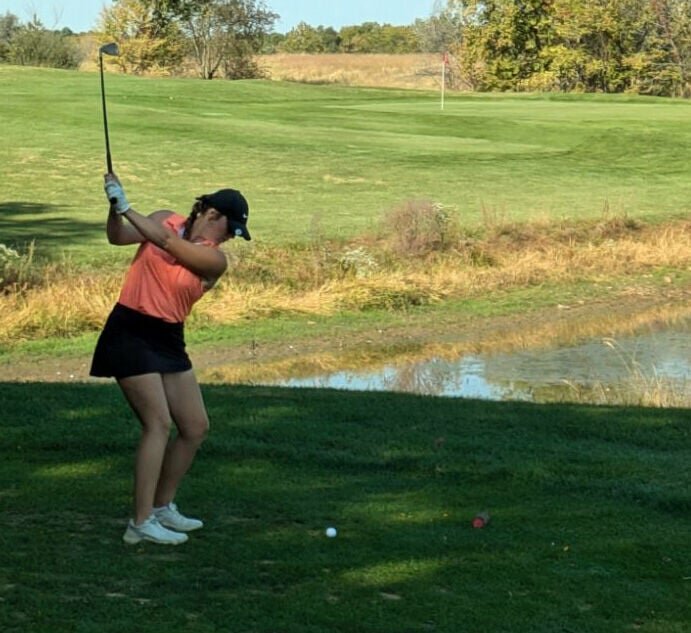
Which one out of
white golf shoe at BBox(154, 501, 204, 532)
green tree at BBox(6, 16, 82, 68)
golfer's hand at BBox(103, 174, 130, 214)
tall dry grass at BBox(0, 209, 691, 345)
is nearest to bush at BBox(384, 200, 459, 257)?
tall dry grass at BBox(0, 209, 691, 345)

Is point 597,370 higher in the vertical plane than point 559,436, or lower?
lower

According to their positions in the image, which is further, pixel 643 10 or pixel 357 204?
pixel 643 10

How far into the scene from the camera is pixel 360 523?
6766mm

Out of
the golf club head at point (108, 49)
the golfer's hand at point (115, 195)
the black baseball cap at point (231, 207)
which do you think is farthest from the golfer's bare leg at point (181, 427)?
the golf club head at point (108, 49)

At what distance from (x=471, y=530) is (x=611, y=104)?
137 feet

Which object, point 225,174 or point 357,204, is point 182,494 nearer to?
point 357,204

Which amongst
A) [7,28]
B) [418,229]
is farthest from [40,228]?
[7,28]

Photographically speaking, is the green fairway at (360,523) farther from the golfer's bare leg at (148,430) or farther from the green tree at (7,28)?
the green tree at (7,28)

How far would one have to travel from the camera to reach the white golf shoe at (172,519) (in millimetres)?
6402

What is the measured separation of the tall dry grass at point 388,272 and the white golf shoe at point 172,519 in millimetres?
9558

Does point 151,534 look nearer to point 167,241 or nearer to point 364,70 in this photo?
point 167,241

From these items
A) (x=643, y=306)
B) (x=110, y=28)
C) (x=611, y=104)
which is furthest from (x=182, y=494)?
(x=110, y=28)

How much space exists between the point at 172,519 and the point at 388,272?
13361 mm

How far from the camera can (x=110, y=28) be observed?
166ft
